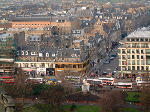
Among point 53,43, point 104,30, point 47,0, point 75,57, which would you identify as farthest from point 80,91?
point 47,0

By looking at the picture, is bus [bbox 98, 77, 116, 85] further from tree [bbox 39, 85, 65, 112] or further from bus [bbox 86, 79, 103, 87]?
tree [bbox 39, 85, 65, 112]

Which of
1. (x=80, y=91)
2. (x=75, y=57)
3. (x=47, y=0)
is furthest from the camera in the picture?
(x=47, y=0)

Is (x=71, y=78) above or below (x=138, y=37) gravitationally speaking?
below

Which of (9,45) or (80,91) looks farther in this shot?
(9,45)

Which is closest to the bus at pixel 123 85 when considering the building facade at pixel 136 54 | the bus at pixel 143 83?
the bus at pixel 143 83

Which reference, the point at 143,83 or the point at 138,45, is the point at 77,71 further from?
the point at 143,83

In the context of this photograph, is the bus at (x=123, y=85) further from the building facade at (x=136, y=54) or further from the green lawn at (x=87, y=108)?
the green lawn at (x=87, y=108)

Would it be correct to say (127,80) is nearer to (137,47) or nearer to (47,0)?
(137,47)

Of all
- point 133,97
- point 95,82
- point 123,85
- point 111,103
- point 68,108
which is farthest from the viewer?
point 95,82

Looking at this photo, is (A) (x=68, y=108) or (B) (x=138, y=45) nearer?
(A) (x=68, y=108)

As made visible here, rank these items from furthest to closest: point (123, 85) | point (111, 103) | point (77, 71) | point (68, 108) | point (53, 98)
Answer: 1. point (77, 71)
2. point (123, 85)
3. point (68, 108)
4. point (53, 98)
5. point (111, 103)

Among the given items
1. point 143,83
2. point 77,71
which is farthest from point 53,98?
point 77,71
